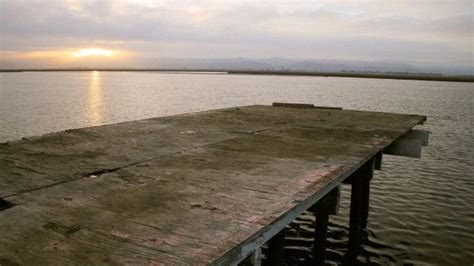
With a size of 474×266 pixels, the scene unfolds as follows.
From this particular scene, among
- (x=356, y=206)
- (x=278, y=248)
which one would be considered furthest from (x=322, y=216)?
(x=356, y=206)

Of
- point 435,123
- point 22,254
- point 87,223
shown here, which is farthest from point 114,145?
point 435,123

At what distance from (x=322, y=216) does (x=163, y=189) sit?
140 inches

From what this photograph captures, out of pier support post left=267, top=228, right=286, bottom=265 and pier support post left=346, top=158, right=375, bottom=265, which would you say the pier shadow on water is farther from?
pier support post left=267, top=228, right=286, bottom=265

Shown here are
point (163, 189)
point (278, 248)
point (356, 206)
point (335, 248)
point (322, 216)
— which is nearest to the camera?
point (163, 189)

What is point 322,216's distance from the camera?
283 inches

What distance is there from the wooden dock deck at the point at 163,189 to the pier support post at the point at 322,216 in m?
0.08

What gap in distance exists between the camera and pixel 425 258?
29.0 feet

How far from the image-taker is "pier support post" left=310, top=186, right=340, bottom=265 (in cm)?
614

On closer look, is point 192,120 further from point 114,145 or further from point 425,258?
point 425,258

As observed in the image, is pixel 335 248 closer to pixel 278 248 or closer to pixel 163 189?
pixel 278 248

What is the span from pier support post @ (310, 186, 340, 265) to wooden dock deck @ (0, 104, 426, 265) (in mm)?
84

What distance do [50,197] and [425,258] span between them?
7.83m

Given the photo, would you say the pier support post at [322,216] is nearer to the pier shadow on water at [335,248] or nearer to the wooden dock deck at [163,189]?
the wooden dock deck at [163,189]

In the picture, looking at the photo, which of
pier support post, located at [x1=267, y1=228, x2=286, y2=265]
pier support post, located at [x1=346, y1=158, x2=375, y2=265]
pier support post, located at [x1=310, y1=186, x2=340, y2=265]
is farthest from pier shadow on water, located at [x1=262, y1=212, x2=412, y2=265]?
pier support post, located at [x1=267, y1=228, x2=286, y2=265]
